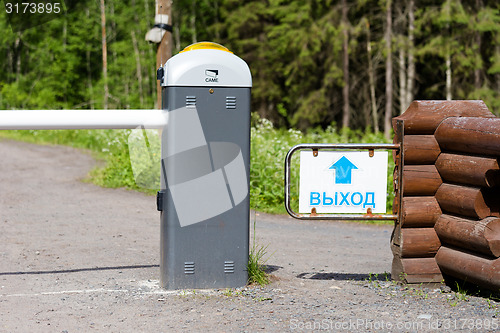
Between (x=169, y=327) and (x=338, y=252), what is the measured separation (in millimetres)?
3395

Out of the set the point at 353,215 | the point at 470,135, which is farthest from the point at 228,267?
the point at 470,135

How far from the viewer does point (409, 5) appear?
3027 cm

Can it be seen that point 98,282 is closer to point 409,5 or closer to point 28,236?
point 28,236

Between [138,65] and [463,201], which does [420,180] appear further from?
[138,65]

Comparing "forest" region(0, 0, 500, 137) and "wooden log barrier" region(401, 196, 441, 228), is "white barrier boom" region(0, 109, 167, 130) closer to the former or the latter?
"wooden log barrier" region(401, 196, 441, 228)

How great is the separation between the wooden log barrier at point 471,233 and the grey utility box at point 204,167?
1.63 meters

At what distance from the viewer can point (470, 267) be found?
5.15m

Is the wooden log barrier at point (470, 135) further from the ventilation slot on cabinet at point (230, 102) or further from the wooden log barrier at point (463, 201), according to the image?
the ventilation slot on cabinet at point (230, 102)

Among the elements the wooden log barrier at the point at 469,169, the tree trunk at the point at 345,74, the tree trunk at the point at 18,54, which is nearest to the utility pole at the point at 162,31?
the wooden log barrier at the point at 469,169

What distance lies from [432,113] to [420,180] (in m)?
0.57

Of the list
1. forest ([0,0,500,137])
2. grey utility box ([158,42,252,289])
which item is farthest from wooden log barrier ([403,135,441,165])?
forest ([0,0,500,137])

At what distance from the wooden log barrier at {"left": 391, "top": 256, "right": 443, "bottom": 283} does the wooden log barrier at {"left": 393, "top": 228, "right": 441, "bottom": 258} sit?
0.04 m

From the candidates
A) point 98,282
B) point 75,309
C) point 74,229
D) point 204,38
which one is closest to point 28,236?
point 74,229

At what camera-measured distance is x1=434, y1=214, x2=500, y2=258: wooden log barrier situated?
500cm
